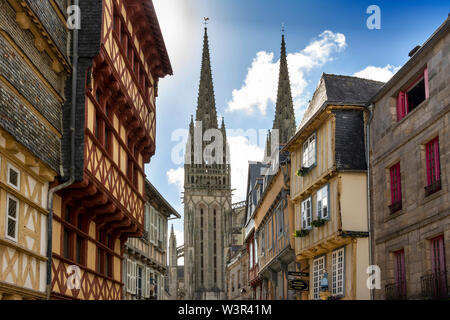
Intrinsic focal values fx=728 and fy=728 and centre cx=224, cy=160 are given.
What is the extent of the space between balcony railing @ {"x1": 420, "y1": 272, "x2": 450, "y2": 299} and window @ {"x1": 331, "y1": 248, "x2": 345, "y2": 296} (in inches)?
190

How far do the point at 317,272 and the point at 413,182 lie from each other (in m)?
7.12

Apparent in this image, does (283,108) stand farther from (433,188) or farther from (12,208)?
(12,208)

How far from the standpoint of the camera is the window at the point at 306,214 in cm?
2339

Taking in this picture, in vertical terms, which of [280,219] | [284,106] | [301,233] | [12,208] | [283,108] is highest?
[284,106]

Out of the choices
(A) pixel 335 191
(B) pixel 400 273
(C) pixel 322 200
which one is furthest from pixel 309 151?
(B) pixel 400 273

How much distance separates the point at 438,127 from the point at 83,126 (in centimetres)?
785

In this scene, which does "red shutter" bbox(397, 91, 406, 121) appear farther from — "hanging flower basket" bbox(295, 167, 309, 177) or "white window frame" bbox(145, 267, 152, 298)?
"white window frame" bbox(145, 267, 152, 298)

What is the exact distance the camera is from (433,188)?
53.5 ft

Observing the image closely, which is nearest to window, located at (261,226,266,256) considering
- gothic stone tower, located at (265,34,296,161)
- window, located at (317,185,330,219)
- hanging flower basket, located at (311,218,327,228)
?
window, located at (317,185,330,219)

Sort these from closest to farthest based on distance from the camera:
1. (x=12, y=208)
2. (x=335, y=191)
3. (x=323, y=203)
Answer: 1. (x=12, y=208)
2. (x=335, y=191)
3. (x=323, y=203)

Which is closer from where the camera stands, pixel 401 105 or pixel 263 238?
pixel 401 105

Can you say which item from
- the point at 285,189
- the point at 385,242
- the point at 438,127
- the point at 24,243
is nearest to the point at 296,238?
the point at 285,189

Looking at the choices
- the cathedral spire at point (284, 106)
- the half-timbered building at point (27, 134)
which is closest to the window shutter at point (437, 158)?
the half-timbered building at point (27, 134)
